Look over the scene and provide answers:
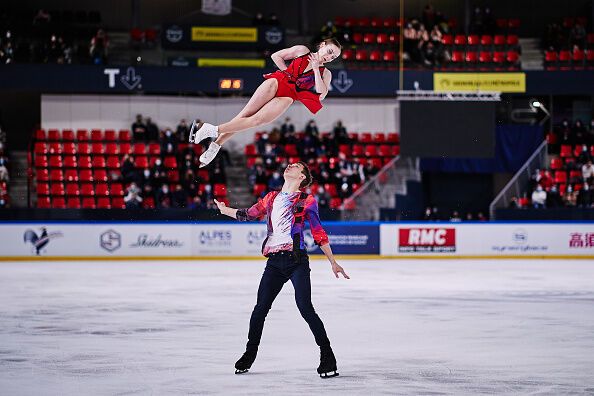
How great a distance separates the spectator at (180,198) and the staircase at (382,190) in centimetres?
482

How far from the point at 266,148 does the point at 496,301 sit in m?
16.7

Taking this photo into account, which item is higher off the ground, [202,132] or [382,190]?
[202,132]

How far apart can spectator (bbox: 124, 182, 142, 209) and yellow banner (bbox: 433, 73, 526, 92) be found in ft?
35.0

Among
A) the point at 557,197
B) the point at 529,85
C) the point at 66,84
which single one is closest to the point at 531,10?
the point at 529,85

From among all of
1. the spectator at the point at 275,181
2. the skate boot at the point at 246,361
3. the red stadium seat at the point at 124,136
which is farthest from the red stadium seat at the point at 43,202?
the skate boot at the point at 246,361

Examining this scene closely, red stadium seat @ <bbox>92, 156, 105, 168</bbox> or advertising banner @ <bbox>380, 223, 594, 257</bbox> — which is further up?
red stadium seat @ <bbox>92, 156, 105, 168</bbox>

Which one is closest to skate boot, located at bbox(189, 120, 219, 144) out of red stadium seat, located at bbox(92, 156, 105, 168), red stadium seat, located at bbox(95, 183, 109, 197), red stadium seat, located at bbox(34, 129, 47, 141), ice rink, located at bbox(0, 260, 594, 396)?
ice rink, located at bbox(0, 260, 594, 396)

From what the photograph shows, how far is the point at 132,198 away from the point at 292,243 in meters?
20.0

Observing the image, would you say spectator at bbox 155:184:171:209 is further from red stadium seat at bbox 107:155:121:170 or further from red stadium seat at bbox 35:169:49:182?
red stadium seat at bbox 35:169:49:182

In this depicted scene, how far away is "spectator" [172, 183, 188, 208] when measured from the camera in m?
29.2

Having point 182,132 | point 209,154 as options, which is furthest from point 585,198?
point 209,154

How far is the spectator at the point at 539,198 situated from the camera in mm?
30172

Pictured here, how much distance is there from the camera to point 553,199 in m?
30.5

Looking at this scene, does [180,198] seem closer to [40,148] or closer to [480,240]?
[40,148]
